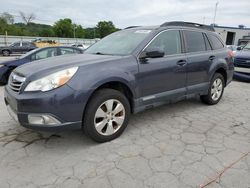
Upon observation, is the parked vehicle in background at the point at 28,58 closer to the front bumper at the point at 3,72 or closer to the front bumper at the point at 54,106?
the front bumper at the point at 3,72

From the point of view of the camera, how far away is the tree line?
6036 centimetres

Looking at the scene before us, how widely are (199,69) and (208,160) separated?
2.18 metres

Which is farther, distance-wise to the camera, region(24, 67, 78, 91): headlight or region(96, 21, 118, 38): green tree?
region(96, 21, 118, 38): green tree

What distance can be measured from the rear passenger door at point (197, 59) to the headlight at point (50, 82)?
2.41 metres

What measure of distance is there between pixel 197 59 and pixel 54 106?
2.95m

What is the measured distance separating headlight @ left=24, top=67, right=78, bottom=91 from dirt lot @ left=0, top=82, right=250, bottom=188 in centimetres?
88

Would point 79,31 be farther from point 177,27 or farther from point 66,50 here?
point 177,27

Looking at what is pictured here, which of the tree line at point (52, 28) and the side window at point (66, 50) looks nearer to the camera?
the side window at point (66, 50)

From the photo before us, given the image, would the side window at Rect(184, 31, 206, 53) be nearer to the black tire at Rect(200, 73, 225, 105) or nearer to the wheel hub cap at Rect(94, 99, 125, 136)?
the black tire at Rect(200, 73, 225, 105)

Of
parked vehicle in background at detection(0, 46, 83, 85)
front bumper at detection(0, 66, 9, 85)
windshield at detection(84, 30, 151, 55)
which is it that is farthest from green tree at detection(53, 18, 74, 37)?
windshield at detection(84, 30, 151, 55)

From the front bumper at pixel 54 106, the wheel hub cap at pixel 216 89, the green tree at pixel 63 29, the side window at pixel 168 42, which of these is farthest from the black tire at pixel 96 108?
the green tree at pixel 63 29

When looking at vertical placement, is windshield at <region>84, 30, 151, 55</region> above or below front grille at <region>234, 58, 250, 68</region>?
above

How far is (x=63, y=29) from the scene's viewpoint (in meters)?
69.6

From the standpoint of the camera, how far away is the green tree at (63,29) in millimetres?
69425
